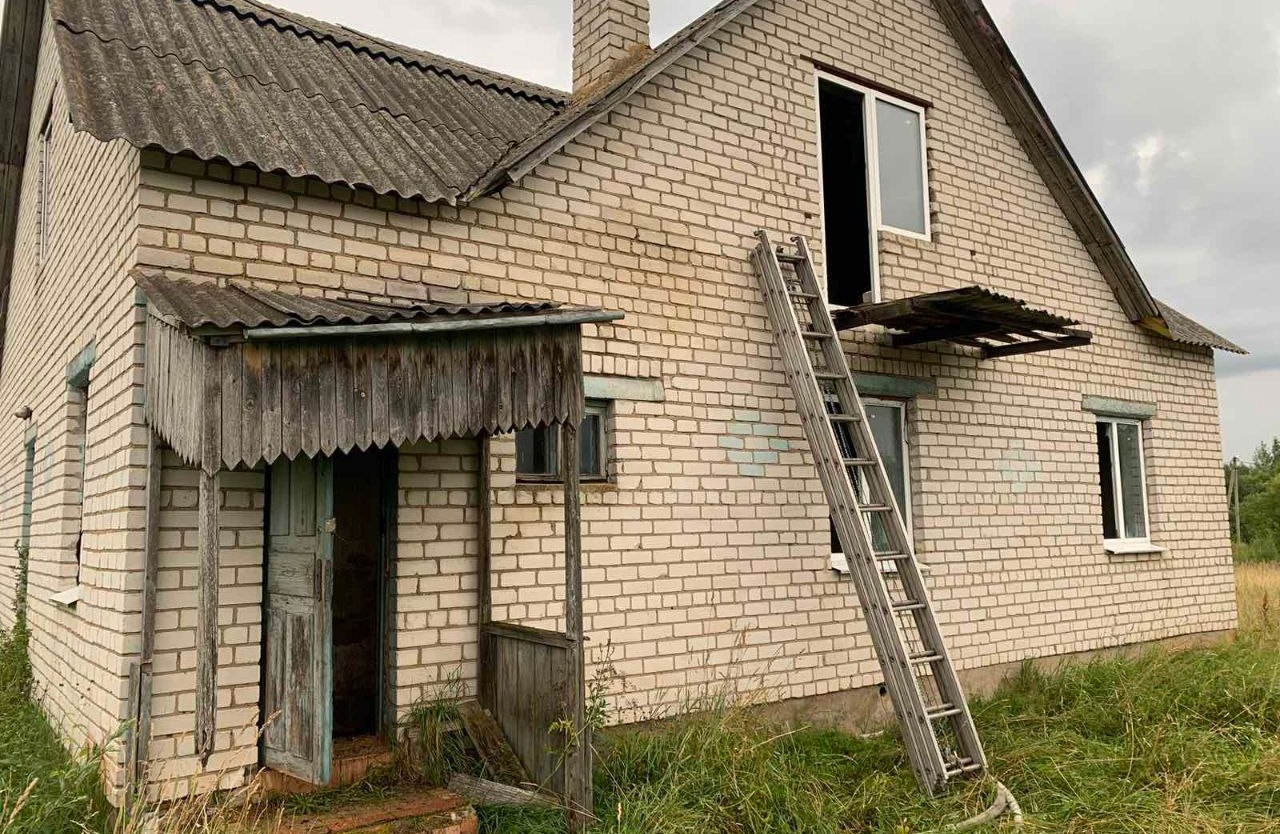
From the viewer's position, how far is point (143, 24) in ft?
21.2

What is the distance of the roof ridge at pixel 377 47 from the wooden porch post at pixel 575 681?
14.9ft

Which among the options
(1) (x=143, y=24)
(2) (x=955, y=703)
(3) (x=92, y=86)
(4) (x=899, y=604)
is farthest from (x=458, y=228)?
(2) (x=955, y=703)

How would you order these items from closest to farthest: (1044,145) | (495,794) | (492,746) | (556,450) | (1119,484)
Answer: (495,794) → (492,746) → (556,450) → (1044,145) → (1119,484)

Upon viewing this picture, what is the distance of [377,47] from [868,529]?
5508 millimetres

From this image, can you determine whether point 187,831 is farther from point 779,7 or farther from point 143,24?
point 779,7

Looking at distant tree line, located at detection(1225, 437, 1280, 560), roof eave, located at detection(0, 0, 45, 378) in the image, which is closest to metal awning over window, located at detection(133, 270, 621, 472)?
roof eave, located at detection(0, 0, 45, 378)

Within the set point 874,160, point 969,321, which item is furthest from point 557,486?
point 874,160

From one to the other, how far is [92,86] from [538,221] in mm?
2629

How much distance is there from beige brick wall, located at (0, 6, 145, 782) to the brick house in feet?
0.13

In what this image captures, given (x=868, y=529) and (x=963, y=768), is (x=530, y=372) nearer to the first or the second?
(x=868, y=529)

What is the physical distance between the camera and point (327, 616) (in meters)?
4.77

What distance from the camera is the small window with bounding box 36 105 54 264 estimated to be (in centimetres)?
816

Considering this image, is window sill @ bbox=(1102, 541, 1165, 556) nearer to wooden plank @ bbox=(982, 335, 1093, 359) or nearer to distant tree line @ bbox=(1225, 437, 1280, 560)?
wooden plank @ bbox=(982, 335, 1093, 359)

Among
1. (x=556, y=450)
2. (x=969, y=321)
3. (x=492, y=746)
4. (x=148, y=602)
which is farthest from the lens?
(x=969, y=321)
